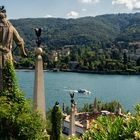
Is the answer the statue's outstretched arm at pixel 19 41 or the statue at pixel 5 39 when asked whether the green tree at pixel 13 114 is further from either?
→ the statue's outstretched arm at pixel 19 41

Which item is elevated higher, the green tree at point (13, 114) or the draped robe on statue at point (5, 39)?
the draped robe on statue at point (5, 39)

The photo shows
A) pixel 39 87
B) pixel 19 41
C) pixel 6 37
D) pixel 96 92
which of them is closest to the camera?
pixel 6 37

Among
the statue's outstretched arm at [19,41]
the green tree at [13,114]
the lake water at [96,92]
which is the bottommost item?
the lake water at [96,92]

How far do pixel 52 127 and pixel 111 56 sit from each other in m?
125

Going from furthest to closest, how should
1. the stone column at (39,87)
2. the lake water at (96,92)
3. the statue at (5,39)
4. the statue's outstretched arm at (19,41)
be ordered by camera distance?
the lake water at (96,92) < the stone column at (39,87) < the statue's outstretched arm at (19,41) < the statue at (5,39)

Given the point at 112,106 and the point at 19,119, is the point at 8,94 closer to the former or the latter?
the point at 19,119

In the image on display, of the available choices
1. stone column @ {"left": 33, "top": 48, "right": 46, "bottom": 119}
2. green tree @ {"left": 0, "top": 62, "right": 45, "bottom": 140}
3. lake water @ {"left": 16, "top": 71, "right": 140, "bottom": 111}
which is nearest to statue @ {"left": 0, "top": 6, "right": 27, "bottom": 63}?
green tree @ {"left": 0, "top": 62, "right": 45, "bottom": 140}

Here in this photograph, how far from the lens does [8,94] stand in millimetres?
6625

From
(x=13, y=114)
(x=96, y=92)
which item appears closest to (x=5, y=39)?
(x=13, y=114)

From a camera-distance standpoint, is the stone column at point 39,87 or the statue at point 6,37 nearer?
the statue at point 6,37

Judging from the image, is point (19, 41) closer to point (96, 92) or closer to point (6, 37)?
point (6, 37)

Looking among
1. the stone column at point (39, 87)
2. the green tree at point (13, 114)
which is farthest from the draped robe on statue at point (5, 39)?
the stone column at point (39, 87)

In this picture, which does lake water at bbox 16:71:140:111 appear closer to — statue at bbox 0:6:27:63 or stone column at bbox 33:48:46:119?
stone column at bbox 33:48:46:119

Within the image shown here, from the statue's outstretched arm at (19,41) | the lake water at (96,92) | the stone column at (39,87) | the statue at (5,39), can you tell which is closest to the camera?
the statue at (5,39)
